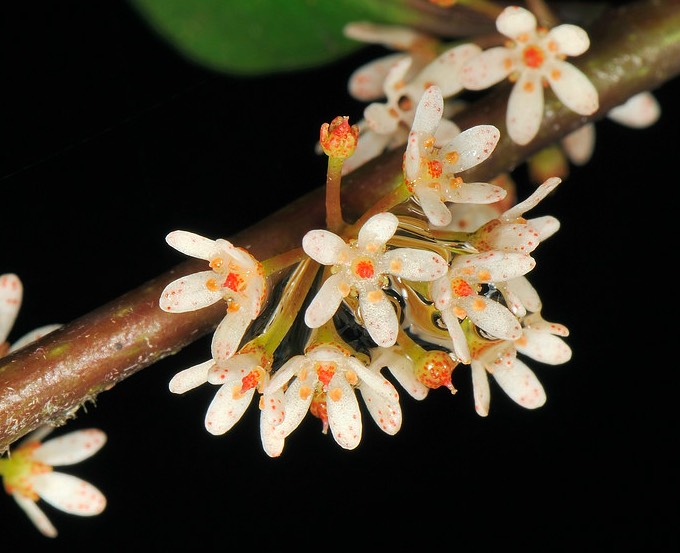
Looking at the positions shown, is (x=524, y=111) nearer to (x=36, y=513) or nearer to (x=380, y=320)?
(x=380, y=320)

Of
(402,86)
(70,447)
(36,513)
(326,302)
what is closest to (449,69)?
(402,86)

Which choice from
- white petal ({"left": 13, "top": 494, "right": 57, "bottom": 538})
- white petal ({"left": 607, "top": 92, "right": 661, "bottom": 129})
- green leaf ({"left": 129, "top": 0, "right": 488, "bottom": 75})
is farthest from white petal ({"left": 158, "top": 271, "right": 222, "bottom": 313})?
white petal ({"left": 607, "top": 92, "right": 661, "bottom": 129})

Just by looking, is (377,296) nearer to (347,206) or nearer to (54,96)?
(347,206)

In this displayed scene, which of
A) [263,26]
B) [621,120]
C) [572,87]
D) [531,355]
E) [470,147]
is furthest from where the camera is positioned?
[621,120]

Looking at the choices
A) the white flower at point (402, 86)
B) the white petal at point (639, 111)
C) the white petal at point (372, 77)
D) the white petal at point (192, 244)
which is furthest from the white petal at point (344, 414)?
the white petal at point (639, 111)

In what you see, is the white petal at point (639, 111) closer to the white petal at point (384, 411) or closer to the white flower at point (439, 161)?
the white flower at point (439, 161)

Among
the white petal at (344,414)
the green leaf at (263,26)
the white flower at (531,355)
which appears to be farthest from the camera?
the green leaf at (263,26)

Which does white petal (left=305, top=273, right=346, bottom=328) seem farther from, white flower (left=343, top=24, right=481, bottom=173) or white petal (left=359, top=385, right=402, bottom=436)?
white flower (left=343, top=24, right=481, bottom=173)
